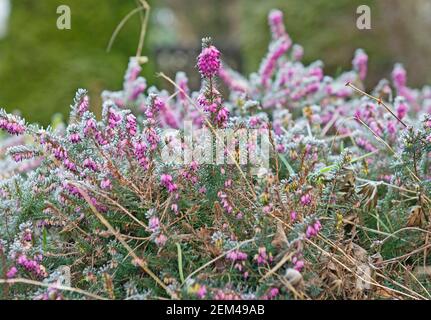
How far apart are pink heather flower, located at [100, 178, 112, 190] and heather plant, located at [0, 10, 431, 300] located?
2cm

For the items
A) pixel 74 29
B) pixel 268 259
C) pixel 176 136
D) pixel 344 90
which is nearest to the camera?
pixel 268 259

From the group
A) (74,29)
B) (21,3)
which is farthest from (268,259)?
(21,3)

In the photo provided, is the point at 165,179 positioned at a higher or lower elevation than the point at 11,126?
lower

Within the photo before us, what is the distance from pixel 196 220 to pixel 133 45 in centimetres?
487

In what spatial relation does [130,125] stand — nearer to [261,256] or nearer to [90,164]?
[90,164]

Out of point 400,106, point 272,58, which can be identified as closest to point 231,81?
point 272,58

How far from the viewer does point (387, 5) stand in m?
8.28

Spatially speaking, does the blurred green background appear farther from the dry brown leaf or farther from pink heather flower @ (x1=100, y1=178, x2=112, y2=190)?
pink heather flower @ (x1=100, y1=178, x2=112, y2=190)

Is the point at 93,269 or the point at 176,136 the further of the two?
the point at 176,136

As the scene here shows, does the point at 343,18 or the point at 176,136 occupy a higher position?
the point at 343,18

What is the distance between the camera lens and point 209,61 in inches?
66.5

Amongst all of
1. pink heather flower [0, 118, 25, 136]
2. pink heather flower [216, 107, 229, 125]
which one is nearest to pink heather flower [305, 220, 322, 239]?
pink heather flower [216, 107, 229, 125]

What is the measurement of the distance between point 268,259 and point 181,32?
1660cm
